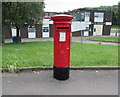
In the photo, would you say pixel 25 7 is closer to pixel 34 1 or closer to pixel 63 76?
pixel 34 1

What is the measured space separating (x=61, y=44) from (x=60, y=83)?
1163mm

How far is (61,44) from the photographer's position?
3.70 meters

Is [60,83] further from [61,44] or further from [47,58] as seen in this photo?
[47,58]

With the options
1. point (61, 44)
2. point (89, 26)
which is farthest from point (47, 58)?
point (89, 26)

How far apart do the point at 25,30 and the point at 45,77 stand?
20.7 meters

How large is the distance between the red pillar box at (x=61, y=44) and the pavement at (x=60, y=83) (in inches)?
11.2

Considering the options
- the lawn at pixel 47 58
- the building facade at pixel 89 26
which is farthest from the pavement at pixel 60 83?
the building facade at pixel 89 26

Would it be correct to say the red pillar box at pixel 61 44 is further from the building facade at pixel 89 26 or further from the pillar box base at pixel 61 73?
the building facade at pixel 89 26

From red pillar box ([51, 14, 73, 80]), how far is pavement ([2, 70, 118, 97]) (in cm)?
29

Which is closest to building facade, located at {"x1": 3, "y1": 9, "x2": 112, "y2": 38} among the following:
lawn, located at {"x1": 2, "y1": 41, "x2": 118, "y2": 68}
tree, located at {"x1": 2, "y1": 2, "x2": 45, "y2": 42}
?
tree, located at {"x1": 2, "y1": 2, "x2": 45, "y2": 42}

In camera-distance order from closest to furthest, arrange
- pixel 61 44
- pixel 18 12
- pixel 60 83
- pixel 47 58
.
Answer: pixel 60 83 → pixel 61 44 → pixel 47 58 → pixel 18 12

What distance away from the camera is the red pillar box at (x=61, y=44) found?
355 cm

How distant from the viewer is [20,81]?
11.9 feet

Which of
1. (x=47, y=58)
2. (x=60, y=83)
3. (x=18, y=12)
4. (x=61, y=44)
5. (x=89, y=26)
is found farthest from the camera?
(x=89, y=26)
